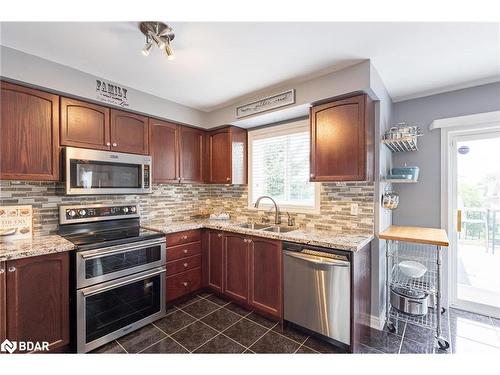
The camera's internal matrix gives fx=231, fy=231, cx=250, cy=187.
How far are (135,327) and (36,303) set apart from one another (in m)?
0.80

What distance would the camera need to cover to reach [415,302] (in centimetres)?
204

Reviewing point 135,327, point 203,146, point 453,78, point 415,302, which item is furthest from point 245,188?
point 453,78

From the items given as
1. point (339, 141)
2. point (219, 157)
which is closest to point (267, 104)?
point (339, 141)

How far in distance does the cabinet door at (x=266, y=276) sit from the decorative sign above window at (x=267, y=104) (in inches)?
55.7

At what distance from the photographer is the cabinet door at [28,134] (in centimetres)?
179

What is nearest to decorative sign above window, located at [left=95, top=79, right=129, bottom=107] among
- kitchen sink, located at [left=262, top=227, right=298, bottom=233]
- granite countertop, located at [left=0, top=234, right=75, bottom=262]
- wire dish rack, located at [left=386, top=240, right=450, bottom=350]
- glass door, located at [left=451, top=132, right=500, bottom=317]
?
granite countertop, located at [left=0, top=234, right=75, bottom=262]

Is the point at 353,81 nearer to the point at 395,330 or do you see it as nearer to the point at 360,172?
the point at 360,172

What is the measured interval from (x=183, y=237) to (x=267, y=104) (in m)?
1.78

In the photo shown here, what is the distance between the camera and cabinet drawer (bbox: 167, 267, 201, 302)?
2.51 m

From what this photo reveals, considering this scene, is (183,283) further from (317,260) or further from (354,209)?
(354,209)

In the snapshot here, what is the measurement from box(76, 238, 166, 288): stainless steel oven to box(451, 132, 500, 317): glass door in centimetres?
320

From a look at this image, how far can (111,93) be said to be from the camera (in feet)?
7.59

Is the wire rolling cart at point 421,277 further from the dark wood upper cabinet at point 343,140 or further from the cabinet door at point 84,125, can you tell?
the cabinet door at point 84,125

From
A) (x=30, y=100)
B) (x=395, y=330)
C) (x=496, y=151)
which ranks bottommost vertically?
(x=395, y=330)
